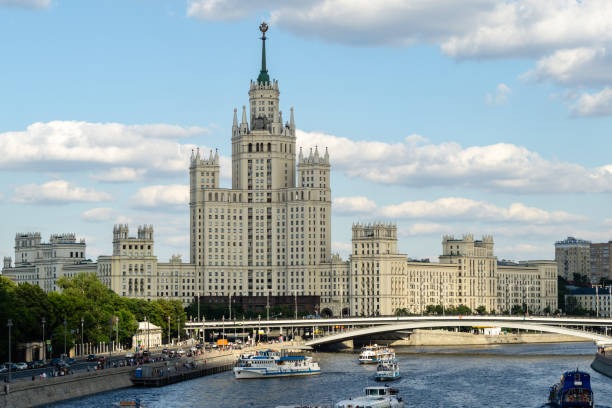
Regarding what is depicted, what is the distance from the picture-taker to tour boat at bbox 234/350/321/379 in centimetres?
18650

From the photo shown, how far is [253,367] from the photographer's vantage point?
188m

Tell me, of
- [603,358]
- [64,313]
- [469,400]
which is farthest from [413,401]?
[64,313]

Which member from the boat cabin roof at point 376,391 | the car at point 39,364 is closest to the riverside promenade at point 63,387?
the car at point 39,364

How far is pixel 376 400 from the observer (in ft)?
455

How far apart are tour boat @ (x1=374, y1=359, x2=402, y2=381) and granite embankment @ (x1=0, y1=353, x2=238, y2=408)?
36878 millimetres

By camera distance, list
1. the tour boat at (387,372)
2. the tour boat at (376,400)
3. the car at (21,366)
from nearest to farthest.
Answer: the tour boat at (376,400) < the car at (21,366) < the tour boat at (387,372)

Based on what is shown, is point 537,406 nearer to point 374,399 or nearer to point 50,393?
point 374,399

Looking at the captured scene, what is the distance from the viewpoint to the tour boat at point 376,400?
13350 cm

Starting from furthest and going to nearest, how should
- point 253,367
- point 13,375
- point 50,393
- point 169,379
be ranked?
1. point 253,367
2. point 169,379
3. point 13,375
4. point 50,393

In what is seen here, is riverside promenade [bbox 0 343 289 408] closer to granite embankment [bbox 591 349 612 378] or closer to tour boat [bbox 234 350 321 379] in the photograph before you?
tour boat [bbox 234 350 321 379]

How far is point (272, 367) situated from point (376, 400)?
53861mm

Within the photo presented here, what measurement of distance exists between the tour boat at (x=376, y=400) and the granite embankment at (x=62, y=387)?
3392 cm

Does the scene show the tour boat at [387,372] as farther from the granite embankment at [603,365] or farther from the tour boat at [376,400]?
the granite embankment at [603,365]

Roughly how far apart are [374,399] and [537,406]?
68.5ft
